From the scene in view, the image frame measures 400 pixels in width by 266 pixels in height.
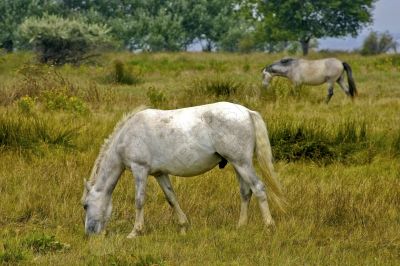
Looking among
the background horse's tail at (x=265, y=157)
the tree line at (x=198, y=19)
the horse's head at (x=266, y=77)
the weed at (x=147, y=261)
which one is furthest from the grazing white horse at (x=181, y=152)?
the tree line at (x=198, y=19)

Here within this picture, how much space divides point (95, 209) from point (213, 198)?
1.86 meters

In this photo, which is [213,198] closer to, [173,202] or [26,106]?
[173,202]

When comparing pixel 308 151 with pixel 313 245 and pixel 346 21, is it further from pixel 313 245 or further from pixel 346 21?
pixel 346 21

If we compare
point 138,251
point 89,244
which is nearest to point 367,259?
point 138,251

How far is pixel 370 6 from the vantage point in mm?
53375

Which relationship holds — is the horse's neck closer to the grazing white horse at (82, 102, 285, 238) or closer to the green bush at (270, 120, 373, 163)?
the grazing white horse at (82, 102, 285, 238)

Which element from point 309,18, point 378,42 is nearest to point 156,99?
point 309,18

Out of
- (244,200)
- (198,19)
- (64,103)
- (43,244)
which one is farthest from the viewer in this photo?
(198,19)

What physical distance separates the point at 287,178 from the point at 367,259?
338 cm

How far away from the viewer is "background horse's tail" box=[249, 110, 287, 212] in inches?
258

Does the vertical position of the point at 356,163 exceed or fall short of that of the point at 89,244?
→ it falls short

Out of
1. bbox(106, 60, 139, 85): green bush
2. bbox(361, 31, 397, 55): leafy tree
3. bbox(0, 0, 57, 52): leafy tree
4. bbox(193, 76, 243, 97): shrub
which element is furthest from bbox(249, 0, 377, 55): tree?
bbox(193, 76, 243, 97): shrub

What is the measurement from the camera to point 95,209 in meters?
6.45

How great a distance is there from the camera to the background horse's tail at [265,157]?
21.5ft
